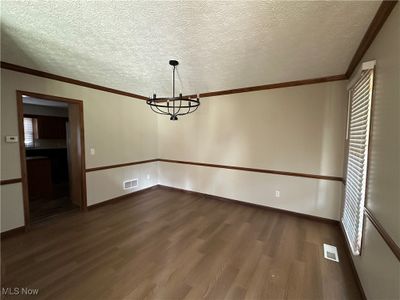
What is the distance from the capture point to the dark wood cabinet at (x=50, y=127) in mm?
5473

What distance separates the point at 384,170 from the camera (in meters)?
1.36

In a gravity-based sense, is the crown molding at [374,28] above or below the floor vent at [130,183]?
above

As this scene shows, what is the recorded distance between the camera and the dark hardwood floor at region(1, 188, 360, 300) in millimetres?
1758

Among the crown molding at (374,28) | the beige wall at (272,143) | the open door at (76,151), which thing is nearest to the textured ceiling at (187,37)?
the crown molding at (374,28)

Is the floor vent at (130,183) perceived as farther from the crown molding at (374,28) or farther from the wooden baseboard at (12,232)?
the crown molding at (374,28)

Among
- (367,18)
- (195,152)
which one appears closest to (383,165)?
(367,18)

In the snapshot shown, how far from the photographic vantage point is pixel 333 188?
297 centimetres

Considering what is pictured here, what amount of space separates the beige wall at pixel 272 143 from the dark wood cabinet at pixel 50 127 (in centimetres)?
404

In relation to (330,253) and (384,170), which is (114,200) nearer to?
(330,253)

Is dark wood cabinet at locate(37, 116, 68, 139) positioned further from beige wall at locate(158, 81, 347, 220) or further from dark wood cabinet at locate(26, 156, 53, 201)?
beige wall at locate(158, 81, 347, 220)

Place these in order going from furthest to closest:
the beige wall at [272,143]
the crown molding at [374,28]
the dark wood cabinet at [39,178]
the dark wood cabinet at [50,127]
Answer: the dark wood cabinet at [50,127] < the dark wood cabinet at [39,178] < the beige wall at [272,143] < the crown molding at [374,28]

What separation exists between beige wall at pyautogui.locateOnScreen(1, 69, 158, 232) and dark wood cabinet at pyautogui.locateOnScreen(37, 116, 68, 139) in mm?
3296

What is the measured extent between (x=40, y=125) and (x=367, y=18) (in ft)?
24.0

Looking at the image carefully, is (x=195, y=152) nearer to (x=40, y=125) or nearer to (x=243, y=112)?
(x=243, y=112)
